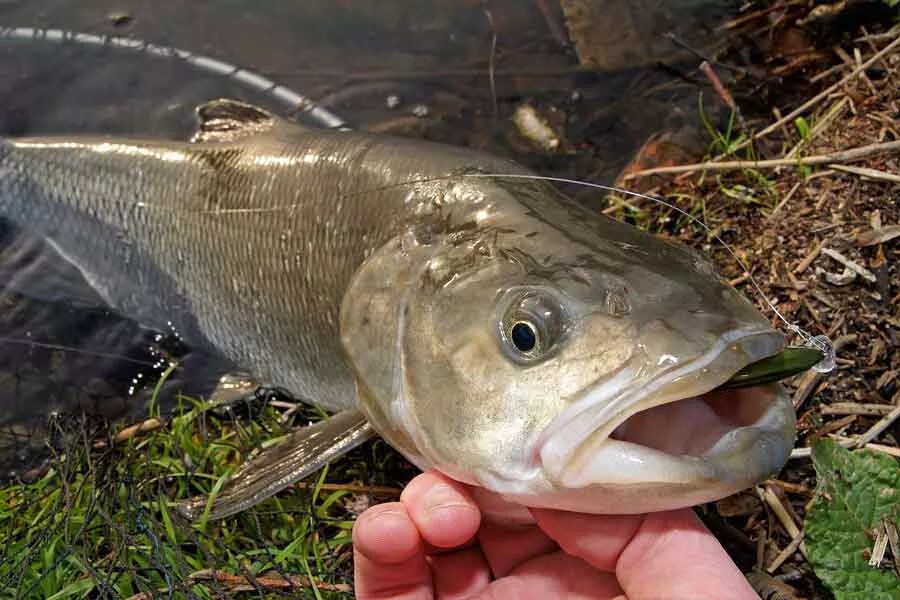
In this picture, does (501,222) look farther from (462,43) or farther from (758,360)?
(462,43)

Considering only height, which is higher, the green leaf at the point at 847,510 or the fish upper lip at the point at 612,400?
the fish upper lip at the point at 612,400

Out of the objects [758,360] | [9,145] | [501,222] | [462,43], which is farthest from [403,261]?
[462,43]

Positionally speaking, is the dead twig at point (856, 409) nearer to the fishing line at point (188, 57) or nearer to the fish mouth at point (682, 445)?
the fish mouth at point (682, 445)

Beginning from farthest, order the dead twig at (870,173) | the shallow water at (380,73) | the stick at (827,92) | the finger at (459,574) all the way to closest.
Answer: the shallow water at (380,73), the stick at (827,92), the dead twig at (870,173), the finger at (459,574)

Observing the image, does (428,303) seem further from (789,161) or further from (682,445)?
(789,161)

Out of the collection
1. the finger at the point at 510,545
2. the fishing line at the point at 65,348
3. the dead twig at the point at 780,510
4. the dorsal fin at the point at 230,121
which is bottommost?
the fishing line at the point at 65,348

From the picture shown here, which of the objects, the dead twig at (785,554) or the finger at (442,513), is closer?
the finger at (442,513)

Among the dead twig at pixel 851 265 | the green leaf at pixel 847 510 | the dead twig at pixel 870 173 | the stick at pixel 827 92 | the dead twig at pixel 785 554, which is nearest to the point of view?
the green leaf at pixel 847 510

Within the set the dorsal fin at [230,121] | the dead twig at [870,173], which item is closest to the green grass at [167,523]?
the dorsal fin at [230,121]
